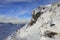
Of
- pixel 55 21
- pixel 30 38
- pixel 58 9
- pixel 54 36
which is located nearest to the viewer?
pixel 54 36

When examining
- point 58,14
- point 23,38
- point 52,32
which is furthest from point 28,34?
point 52,32

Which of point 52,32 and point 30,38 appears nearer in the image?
point 52,32

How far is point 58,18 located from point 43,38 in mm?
3580

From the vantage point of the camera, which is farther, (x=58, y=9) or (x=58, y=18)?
(x=58, y=9)

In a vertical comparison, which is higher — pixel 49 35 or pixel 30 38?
pixel 49 35

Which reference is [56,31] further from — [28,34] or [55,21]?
[28,34]

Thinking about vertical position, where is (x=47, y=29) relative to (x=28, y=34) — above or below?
above

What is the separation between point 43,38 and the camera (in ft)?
68.5

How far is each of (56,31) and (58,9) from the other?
21.6ft

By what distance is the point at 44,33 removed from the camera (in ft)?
70.8

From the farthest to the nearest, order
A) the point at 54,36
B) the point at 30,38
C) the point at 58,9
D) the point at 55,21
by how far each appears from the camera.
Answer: the point at 58,9, the point at 30,38, the point at 55,21, the point at 54,36

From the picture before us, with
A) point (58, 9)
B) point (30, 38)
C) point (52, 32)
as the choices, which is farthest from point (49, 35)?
point (58, 9)

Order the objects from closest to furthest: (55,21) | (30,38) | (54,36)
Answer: (54,36), (55,21), (30,38)

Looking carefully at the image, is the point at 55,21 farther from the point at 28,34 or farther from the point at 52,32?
the point at 28,34
